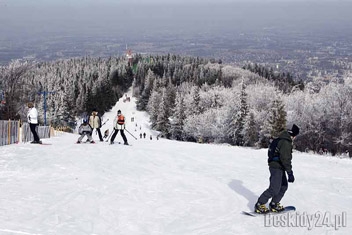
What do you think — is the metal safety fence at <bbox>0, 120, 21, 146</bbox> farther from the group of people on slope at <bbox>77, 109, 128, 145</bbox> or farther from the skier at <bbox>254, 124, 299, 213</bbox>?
the skier at <bbox>254, 124, 299, 213</bbox>

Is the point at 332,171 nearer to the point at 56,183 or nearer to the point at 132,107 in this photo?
the point at 56,183

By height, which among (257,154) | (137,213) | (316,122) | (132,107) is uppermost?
(137,213)

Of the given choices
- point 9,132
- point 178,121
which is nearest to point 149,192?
point 9,132

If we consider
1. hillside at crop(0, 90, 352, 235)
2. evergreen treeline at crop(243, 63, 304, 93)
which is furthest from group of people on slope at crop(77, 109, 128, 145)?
evergreen treeline at crop(243, 63, 304, 93)

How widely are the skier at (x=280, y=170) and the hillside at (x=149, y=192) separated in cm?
46

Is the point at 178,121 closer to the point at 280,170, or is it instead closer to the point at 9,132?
the point at 9,132

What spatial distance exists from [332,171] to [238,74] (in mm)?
135394

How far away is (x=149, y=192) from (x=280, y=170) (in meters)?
3.22

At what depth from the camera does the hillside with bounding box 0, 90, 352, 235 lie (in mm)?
7621

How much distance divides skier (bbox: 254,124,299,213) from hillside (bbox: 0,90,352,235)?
458 millimetres

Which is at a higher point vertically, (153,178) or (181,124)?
(153,178)

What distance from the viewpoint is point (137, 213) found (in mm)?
8359

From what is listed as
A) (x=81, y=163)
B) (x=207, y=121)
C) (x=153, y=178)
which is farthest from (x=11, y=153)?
(x=207, y=121)

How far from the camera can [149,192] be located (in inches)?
391
